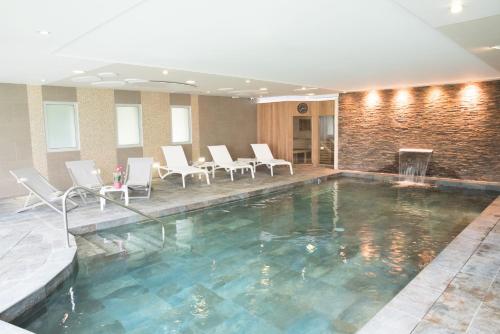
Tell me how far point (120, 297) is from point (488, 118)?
31.7 ft

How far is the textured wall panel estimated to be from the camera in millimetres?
8789

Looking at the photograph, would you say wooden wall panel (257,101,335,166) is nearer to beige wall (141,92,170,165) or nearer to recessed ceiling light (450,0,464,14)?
beige wall (141,92,170,165)

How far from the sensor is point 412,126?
10.3 metres

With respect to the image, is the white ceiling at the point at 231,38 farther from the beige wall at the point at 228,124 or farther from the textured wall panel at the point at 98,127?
the beige wall at the point at 228,124

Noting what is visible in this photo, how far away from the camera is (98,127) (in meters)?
9.07

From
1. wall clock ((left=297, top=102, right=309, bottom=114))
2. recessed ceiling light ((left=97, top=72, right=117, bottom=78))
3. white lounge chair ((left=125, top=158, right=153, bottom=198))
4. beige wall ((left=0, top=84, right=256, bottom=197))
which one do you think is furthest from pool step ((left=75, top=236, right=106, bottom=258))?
wall clock ((left=297, top=102, right=309, bottom=114))

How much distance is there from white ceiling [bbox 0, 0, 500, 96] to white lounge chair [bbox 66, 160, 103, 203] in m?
1.81

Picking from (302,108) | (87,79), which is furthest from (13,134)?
(302,108)

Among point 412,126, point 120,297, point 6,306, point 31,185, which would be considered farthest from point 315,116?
point 6,306

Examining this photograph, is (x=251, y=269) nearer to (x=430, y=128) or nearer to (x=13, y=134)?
(x=13, y=134)

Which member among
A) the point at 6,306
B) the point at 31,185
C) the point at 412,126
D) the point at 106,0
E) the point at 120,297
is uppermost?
the point at 106,0

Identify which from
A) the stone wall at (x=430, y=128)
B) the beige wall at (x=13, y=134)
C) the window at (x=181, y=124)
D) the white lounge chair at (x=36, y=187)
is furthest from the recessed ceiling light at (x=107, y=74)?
the stone wall at (x=430, y=128)

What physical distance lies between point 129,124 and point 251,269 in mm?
7147

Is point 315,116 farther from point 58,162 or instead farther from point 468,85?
point 58,162
